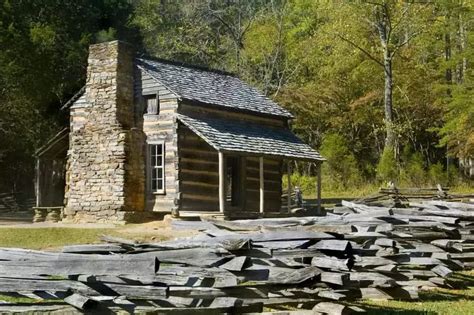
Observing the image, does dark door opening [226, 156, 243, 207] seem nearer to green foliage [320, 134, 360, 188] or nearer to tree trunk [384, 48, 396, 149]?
Answer: tree trunk [384, 48, 396, 149]

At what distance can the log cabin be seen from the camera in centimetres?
2158

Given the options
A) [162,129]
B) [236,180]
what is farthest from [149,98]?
[236,180]

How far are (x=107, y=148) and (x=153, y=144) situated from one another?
1529mm

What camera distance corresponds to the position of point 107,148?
2223 cm

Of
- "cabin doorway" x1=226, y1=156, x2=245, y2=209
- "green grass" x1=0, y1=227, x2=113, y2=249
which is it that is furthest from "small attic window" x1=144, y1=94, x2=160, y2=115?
"green grass" x1=0, y1=227, x2=113, y2=249

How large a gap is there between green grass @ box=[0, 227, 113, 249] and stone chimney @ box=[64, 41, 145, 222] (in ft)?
9.37

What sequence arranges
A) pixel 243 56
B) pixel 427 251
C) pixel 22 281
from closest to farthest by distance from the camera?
1. pixel 22 281
2. pixel 427 251
3. pixel 243 56

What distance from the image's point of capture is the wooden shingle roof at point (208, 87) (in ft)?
73.5

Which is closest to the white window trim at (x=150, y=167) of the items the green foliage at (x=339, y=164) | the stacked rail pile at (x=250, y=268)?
the stacked rail pile at (x=250, y=268)

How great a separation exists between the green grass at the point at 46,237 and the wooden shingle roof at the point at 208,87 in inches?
221

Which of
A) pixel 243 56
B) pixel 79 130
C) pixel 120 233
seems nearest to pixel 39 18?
pixel 243 56

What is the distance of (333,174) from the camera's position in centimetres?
3700

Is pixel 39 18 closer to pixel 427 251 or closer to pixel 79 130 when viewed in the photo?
pixel 79 130

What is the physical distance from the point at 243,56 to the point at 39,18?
41.9ft
